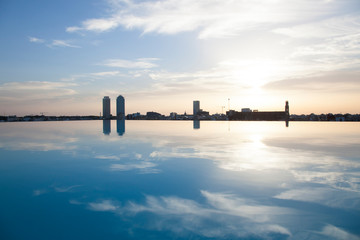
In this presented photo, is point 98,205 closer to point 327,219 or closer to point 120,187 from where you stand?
point 120,187

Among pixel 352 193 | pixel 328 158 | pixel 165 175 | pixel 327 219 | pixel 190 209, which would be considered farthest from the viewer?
pixel 328 158

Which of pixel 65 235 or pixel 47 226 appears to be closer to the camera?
pixel 65 235

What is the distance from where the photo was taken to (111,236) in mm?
10992

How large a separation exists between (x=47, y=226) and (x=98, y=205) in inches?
121

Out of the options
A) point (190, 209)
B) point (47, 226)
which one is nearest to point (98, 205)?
point (47, 226)

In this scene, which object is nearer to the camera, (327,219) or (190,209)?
(327,219)

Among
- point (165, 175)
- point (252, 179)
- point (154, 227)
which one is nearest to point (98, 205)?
point (154, 227)

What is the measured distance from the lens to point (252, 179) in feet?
65.1

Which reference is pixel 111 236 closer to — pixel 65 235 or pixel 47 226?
pixel 65 235

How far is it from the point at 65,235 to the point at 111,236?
79.8 inches

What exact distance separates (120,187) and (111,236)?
22.9ft

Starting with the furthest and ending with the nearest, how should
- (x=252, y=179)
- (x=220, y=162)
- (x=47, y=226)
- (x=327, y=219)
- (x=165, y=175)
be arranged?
(x=220, y=162) → (x=165, y=175) → (x=252, y=179) → (x=327, y=219) → (x=47, y=226)

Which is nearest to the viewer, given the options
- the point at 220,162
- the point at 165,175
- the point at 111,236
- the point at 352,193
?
the point at 111,236

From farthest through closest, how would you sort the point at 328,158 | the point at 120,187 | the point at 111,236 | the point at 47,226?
the point at 328,158 < the point at 120,187 < the point at 47,226 < the point at 111,236
